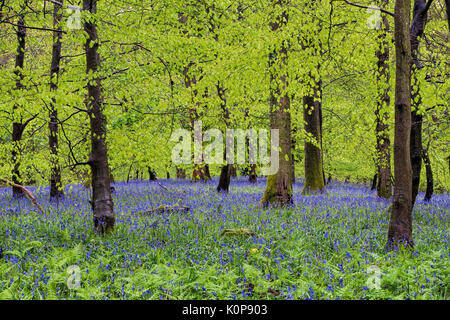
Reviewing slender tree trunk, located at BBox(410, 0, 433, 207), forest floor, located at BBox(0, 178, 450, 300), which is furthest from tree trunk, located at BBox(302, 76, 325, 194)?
slender tree trunk, located at BBox(410, 0, 433, 207)

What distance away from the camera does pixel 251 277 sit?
442 centimetres

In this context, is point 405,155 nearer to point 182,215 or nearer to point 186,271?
point 186,271

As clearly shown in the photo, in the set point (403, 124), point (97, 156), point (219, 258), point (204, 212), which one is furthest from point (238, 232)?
point (403, 124)

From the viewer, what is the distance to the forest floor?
4055 mm

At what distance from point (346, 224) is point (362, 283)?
3.82m

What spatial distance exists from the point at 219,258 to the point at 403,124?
4.06 meters

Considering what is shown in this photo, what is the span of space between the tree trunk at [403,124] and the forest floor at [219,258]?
1.78ft

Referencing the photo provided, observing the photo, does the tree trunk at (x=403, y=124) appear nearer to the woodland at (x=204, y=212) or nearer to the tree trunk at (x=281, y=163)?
the woodland at (x=204, y=212)

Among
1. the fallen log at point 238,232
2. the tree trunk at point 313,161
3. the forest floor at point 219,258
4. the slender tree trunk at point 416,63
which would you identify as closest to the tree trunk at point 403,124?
the forest floor at point 219,258

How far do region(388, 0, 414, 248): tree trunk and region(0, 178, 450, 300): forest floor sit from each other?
1.78 ft

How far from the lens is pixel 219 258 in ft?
17.2

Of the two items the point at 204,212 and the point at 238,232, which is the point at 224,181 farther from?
the point at 238,232
